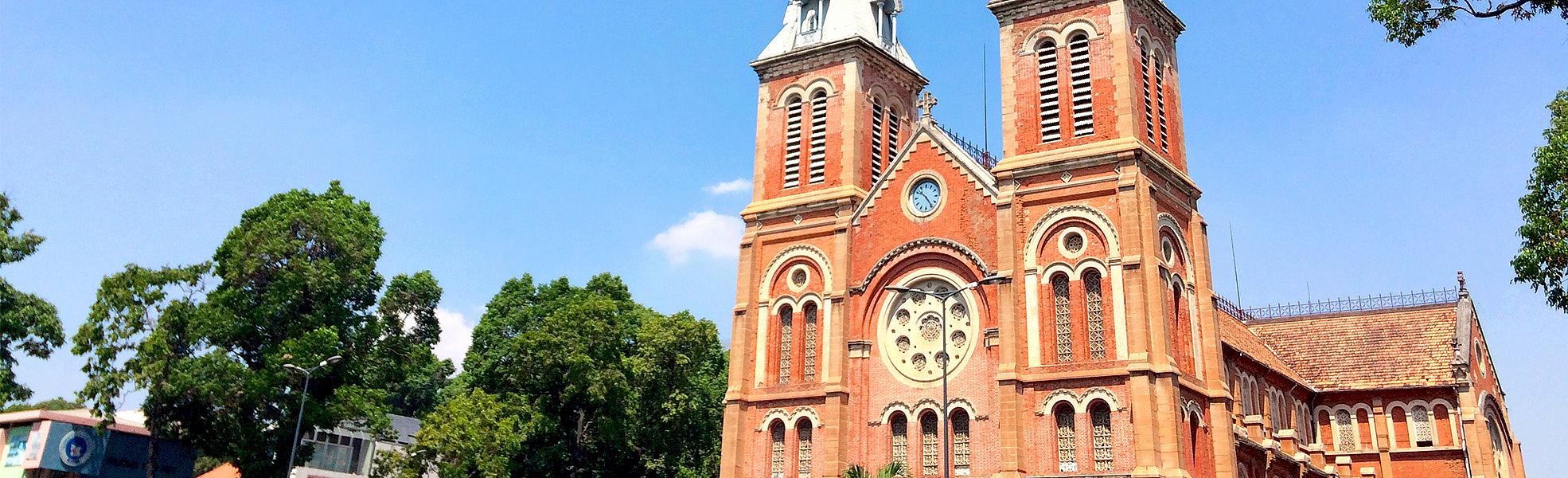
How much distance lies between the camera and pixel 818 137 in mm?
42500

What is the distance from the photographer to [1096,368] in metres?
33.6

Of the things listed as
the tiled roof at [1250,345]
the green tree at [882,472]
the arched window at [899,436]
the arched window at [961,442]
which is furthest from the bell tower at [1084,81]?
the green tree at [882,472]

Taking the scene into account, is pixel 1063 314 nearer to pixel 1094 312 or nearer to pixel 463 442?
pixel 1094 312

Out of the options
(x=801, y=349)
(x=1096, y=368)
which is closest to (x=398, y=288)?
(x=801, y=349)

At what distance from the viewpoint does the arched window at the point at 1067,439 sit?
33375mm

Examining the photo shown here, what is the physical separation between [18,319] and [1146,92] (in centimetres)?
3835

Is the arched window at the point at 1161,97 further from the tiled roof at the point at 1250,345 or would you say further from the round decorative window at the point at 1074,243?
the tiled roof at the point at 1250,345

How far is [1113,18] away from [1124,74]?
1.98m

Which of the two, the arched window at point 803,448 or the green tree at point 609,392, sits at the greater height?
the green tree at point 609,392

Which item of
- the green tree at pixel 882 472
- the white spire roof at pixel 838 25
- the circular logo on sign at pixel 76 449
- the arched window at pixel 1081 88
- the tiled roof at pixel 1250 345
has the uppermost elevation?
the white spire roof at pixel 838 25

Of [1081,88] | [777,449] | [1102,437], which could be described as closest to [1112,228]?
[1081,88]

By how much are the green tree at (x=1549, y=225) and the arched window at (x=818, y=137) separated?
2495 cm

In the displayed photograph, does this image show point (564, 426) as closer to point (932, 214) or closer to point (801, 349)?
point (801, 349)

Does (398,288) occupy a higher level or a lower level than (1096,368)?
higher
